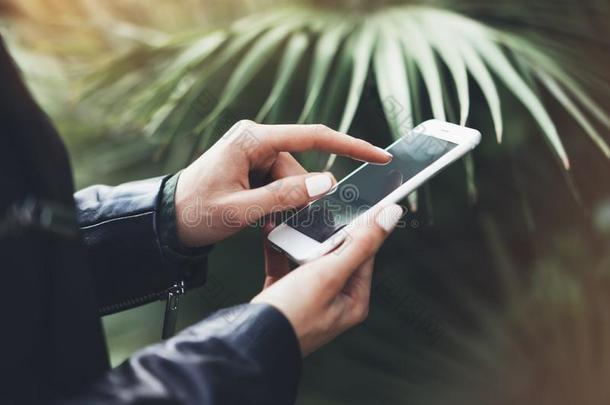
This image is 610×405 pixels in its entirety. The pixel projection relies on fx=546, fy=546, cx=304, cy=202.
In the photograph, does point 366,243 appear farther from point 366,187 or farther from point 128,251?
point 128,251

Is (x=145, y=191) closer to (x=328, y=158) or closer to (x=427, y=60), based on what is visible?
(x=328, y=158)

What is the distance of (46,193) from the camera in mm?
408

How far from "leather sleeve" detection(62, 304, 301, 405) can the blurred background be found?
26 cm

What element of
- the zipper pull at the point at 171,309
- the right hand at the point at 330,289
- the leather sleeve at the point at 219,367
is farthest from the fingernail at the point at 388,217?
the zipper pull at the point at 171,309

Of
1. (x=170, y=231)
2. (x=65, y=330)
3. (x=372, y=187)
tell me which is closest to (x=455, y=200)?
(x=372, y=187)

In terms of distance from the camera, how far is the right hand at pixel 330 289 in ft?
1.49

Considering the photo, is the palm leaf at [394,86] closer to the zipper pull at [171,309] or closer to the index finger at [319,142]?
the index finger at [319,142]

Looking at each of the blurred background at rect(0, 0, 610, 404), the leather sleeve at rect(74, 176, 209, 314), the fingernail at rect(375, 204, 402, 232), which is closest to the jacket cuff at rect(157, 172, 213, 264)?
the leather sleeve at rect(74, 176, 209, 314)

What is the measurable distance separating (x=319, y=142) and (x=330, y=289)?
17 cm

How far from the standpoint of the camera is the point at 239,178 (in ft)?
1.90

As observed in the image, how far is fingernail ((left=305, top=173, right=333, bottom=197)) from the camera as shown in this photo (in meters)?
0.55

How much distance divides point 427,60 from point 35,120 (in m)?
0.43

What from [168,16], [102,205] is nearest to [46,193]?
[102,205]

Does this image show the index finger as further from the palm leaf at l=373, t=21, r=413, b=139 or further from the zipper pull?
the zipper pull
